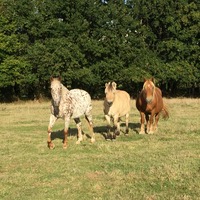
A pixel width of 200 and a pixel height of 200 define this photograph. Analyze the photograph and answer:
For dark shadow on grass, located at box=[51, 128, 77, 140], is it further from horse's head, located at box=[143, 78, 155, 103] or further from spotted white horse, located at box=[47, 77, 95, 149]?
horse's head, located at box=[143, 78, 155, 103]

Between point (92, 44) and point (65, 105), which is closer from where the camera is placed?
point (65, 105)

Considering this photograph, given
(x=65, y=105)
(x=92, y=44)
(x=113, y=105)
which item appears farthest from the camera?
(x=92, y=44)

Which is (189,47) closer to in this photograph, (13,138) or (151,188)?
(13,138)

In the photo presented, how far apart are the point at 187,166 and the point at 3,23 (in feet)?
101

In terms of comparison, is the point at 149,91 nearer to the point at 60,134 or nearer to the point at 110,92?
the point at 110,92

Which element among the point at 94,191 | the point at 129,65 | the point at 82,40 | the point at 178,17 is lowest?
the point at 94,191

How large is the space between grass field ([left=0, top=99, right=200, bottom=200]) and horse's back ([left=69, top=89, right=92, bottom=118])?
1075mm

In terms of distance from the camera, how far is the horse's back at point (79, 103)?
12.0 metres

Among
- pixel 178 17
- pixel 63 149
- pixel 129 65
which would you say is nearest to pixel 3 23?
pixel 129 65

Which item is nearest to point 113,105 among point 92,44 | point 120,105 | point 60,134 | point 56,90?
point 120,105

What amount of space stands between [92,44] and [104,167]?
28.3 metres

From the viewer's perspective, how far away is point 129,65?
3703 centimetres

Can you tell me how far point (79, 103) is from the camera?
12.2m

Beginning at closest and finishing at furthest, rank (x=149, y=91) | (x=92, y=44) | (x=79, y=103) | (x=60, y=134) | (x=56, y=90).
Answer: (x=56, y=90), (x=79, y=103), (x=149, y=91), (x=60, y=134), (x=92, y=44)
